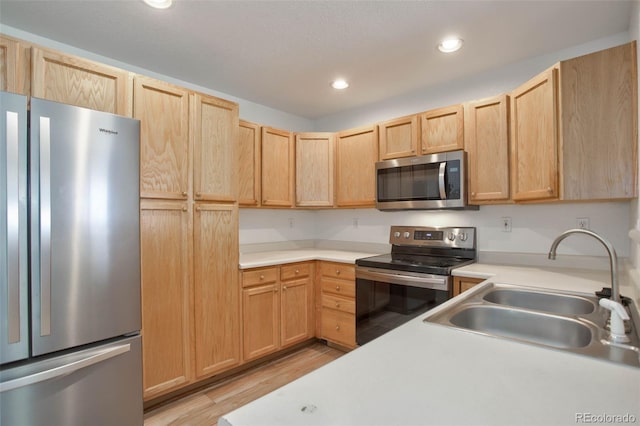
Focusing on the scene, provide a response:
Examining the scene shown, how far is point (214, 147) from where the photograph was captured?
2.34 metres

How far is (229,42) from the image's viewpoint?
2084 millimetres

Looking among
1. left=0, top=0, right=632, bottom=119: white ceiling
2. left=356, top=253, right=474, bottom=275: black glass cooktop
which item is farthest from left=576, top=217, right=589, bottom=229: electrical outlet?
left=0, top=0, right=632, bottom=119: white ceiling

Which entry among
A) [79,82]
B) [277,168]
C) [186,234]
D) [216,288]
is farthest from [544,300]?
[79,82]

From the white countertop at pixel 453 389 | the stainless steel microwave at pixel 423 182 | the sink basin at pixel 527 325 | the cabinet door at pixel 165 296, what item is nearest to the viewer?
the white countertop at pixel 453 389

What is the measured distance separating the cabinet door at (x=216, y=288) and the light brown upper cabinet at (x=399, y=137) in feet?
4.84

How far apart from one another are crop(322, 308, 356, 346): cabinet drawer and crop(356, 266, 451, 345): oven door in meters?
0.08

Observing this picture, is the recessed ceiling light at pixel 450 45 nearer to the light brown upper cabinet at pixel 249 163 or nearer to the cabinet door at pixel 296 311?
the light brown upper cabinet at pixel 249 163

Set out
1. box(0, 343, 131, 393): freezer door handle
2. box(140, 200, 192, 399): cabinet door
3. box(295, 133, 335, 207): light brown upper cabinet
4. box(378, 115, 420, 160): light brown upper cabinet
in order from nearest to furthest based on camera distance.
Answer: box(0, 343, 131, 393): freezer door handle
box(140, 200, 192, 399): cabinet door
box(378, 115, 420, 160): light brown upper cabinet
box(295, 133, 335, 207): light brown upper cabinet

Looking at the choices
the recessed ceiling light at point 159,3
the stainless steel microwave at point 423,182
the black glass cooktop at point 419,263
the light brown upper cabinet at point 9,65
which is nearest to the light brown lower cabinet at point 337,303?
the black glass cooktop at point 419,263

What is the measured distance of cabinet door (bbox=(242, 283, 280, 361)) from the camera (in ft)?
8.25

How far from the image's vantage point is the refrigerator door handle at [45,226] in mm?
1406

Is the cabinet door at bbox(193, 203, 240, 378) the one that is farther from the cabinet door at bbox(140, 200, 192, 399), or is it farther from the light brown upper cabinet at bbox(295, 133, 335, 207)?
the light brown upper cabinet at bbox(295, 133, 335, 207)

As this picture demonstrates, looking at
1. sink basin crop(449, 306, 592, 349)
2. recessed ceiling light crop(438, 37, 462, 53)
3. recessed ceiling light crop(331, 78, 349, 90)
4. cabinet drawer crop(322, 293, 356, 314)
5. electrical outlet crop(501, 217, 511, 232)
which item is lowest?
cabinet drawer crop(322, 293, 356, 314)

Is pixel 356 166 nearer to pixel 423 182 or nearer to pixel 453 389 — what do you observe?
pixel 423 182
